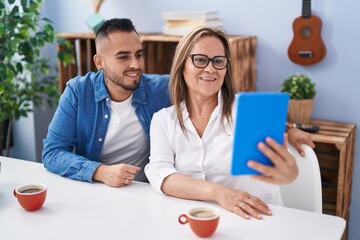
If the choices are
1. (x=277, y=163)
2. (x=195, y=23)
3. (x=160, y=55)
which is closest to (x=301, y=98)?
(x=195, y=23)

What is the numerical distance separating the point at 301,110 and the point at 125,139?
3.12 ft

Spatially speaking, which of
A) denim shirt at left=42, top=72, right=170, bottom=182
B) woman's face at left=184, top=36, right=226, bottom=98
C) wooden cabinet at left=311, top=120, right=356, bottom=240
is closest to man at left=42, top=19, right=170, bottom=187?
denim shirt at left=42, top=72, right=170, bottom=182

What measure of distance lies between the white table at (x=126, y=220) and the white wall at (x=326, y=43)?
1.22m

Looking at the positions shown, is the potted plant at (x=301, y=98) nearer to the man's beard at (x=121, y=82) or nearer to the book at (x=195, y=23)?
the book at (x=195, y=23)

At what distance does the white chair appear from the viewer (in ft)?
4.84

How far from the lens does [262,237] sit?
1169mm

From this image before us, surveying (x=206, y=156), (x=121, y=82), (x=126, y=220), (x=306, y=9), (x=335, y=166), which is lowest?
(x=335, y=166)

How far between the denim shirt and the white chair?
627 millimetres

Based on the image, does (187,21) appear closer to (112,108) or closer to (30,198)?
(112,108)

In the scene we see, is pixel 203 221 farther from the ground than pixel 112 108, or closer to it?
closer to it

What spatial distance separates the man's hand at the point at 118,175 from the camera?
1.51 metres

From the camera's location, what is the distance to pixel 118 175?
1.51 m

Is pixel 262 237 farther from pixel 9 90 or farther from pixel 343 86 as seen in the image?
pixel 9 90

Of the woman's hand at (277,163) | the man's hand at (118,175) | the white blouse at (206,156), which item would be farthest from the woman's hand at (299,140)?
the man's hand at (118,175)
